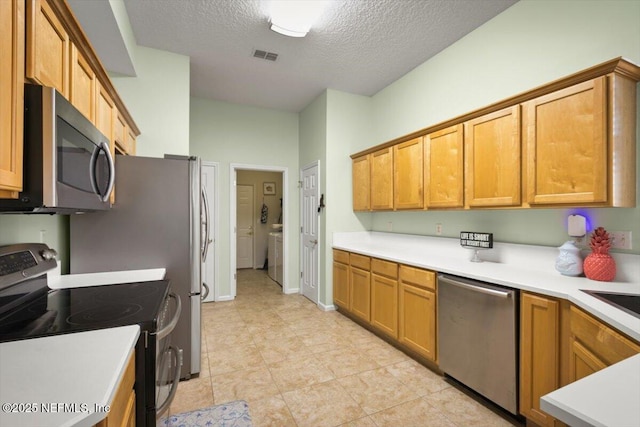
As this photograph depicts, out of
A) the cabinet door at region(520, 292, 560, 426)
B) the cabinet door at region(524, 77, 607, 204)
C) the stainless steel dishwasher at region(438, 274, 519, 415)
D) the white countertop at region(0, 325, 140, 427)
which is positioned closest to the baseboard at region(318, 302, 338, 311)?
the stainless steel dishwasher at region(438, 274, 519, 415)

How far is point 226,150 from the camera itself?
4453mm

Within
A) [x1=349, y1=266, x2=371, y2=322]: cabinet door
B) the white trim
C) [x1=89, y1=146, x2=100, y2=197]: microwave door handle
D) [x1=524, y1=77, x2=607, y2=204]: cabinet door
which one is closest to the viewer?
[x1=89, y1=146, x2=100, y2=197]: microwave door handle

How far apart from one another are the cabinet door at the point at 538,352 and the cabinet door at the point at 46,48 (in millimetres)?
2485

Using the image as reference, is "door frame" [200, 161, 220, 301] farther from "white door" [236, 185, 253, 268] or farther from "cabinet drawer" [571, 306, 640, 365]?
"cabinet drawer" [571, 306, 640, 365]

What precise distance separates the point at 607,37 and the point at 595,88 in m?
0.51

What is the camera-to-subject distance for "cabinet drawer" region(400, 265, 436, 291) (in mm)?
2381

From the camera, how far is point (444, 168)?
8.71 feet

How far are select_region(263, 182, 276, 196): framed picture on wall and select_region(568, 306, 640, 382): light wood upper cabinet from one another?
6231mm

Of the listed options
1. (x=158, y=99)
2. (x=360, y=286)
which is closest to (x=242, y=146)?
(x=158, y=99)

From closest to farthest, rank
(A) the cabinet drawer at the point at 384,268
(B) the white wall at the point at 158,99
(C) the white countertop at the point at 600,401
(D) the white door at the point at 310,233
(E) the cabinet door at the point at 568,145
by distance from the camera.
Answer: (C) the white countertop at the point at 600,401
(E) the cabinet door at the point at 568,145
(A) the cabinet drawer at the point at 384,268
(B) the white wall at the point at 158,99
(D) the white door at the point at 310,233

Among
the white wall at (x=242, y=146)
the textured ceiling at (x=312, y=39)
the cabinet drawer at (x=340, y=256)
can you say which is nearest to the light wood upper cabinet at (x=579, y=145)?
the textured ceiling at (x=312, y=39)

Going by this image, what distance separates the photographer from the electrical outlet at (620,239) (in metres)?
1.77

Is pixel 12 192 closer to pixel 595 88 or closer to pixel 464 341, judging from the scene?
pixel 464 341

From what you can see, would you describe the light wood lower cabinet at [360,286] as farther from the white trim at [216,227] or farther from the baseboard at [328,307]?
the white trim at [216,227]
